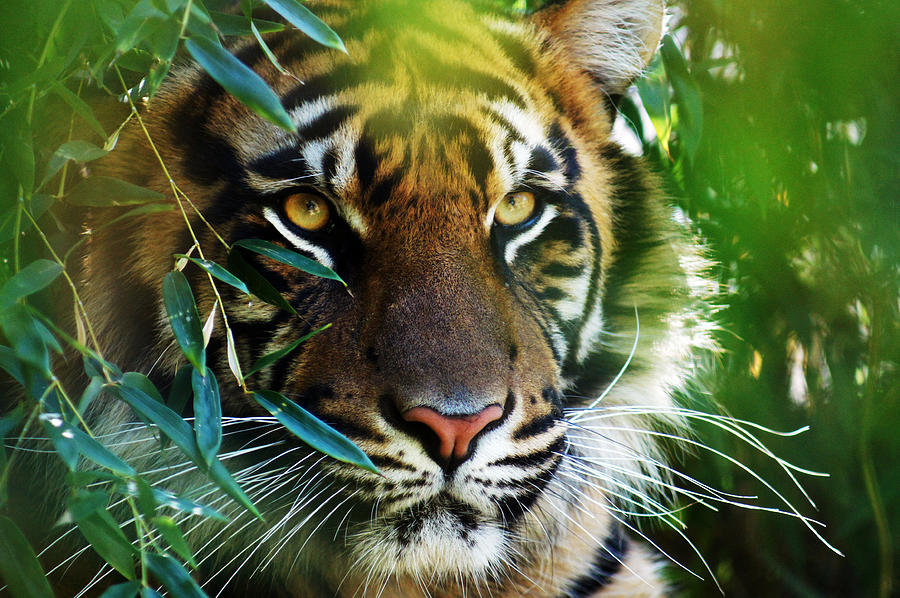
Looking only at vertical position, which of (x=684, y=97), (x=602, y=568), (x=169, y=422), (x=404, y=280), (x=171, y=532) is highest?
(x=684, y=97)

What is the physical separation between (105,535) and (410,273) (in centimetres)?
51

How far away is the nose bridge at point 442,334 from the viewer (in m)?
1.14

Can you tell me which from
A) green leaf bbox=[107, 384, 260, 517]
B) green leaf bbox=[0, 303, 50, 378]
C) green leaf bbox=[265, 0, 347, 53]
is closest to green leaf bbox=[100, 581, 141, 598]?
green leaf bbox=[107, 384, 260, 517]

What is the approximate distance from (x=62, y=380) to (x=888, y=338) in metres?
1.54

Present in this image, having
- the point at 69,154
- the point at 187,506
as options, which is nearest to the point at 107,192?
the point at 69,154

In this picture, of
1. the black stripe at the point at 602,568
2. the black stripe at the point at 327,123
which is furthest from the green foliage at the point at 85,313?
the black stripe at the point at 602,568

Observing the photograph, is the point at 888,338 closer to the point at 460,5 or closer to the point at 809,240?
the point at 809,240

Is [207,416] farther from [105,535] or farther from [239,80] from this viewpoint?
[239,80]

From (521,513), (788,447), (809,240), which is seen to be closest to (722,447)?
(788,447)

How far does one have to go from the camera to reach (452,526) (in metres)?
1.26

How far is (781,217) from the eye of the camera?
53.0 inches

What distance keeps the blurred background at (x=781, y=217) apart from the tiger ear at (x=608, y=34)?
57mm

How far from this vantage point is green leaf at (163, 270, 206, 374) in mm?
996

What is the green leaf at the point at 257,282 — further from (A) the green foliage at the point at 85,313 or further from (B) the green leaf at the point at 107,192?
(B) the green leaf at the point at 107,192
